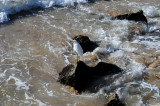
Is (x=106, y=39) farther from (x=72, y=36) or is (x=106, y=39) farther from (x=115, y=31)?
(x=72, y=36)

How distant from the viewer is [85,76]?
5.86 metres

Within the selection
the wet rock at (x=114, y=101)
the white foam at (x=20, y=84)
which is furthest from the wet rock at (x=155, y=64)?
the white foam at (x=20, y=84)

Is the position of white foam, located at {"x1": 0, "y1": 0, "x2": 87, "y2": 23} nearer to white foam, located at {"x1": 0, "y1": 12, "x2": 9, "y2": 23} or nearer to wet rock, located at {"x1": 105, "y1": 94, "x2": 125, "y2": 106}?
white foam, located at {"x1": 0, "y1": 12, "x2": 9, "y2": 23}

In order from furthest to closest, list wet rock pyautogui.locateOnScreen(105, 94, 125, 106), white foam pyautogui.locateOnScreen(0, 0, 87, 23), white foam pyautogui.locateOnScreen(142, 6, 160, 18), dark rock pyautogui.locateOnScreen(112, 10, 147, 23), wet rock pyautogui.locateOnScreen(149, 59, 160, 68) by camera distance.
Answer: white foam pyautogui.locateOnScreen(0, 0, 87, 23) < white foam pyautogui.locateOnScreen(142, 6, 160, 18) < dark rock pyautogui.locateOnScreen(112, 10, 147, 23) < wet rock pyautogui.locateOnScreen(149, 59, 160, 68) < wet rock pyautogui.locateOnScreen(105, 94, 125, 106)

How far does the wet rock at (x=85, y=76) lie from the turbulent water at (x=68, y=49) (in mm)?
165

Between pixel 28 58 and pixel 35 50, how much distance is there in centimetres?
47

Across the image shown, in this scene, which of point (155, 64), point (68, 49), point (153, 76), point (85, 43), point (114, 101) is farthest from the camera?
point (68, 49)

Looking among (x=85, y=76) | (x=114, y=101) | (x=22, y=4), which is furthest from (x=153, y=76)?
(x=22, y=4)

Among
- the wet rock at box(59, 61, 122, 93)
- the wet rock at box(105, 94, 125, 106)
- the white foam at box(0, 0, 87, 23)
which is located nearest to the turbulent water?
the white foam at box(0, 0, 87, 23)

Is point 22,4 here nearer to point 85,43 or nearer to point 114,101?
point 85,43

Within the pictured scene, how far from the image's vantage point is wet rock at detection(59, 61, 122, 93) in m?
5.62

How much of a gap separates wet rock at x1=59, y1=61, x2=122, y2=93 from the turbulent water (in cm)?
16

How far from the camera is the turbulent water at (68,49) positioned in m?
5.49

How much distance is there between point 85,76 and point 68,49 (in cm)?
184
